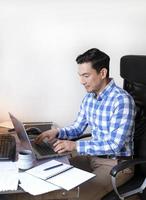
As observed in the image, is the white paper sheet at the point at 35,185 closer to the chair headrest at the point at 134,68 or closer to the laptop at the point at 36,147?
the laptop at the point at 36,147

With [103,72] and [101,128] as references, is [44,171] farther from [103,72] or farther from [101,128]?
[103,72]

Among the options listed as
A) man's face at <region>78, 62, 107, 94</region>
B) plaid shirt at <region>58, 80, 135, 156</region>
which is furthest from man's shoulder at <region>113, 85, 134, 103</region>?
man's face at <region>78, 62, 107, 94</region>

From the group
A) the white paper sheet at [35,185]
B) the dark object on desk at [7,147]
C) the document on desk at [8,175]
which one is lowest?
the white paper sheet at [35,185]

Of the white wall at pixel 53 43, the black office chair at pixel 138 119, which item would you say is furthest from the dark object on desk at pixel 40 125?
the black office chair at pixel 138 119

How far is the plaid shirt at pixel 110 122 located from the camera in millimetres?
1903

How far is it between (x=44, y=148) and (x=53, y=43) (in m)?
1.10

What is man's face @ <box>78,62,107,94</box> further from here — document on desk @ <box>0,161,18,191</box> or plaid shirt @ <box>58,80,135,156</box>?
document on desk @ <box>0,161,18,191</box>

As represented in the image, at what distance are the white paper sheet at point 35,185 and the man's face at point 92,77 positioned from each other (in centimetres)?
81

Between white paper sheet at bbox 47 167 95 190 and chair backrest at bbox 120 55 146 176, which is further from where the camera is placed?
chair backrest at bbox 120 55 146 176

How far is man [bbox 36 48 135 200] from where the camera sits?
6.21 ft

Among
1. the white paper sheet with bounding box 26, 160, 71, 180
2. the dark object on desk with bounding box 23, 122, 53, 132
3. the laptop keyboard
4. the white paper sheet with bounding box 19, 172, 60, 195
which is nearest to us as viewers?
the white paper sheet with bounding box 19, 172, 60, 195

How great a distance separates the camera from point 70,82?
9.16ft

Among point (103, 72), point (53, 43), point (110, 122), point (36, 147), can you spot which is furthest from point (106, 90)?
point (53, 43)

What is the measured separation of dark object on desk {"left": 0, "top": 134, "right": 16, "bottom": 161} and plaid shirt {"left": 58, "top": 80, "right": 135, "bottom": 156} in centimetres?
37
